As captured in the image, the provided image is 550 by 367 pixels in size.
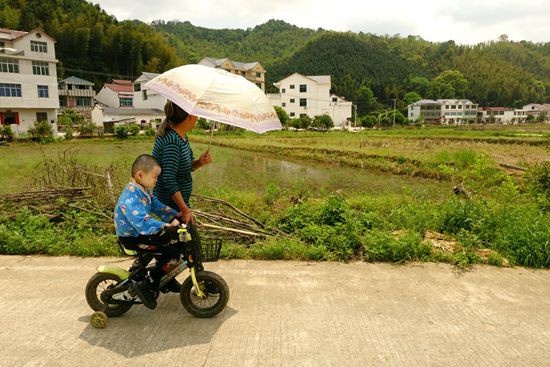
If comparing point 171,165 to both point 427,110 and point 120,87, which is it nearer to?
point 120,87

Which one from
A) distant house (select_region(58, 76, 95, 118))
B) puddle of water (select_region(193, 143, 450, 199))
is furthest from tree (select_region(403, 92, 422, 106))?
puddle of water (select_region(193, 143, 450, 199))

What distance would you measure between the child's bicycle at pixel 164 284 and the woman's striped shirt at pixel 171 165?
0.41 meters

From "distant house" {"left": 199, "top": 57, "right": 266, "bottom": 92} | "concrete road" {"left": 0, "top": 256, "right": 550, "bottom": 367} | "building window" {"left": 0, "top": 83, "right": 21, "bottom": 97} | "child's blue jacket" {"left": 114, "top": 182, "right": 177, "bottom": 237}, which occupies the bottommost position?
"concrete road" {"left": 0, "top": 256, "right": 550, "bottom": 367}

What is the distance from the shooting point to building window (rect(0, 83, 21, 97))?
2920cm

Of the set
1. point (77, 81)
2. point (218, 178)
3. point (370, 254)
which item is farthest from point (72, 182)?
point (77, 81)

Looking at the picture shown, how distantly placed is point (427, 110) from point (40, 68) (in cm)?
6174

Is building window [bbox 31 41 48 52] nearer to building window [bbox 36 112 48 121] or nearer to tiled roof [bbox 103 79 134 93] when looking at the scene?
building window [bbox 36 112 48 121]

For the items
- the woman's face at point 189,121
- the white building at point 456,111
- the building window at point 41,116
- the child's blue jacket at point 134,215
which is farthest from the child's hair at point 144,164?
the white building at point 456,111

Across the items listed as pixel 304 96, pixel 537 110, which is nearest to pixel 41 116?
pixel 304 96

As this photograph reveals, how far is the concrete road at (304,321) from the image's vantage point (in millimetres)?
2432

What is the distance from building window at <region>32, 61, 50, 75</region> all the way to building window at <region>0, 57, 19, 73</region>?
1223 millimetres

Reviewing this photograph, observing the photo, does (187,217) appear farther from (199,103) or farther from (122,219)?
(199,103)

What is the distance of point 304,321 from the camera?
9.37 feet

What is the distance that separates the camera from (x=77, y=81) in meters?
46.0
